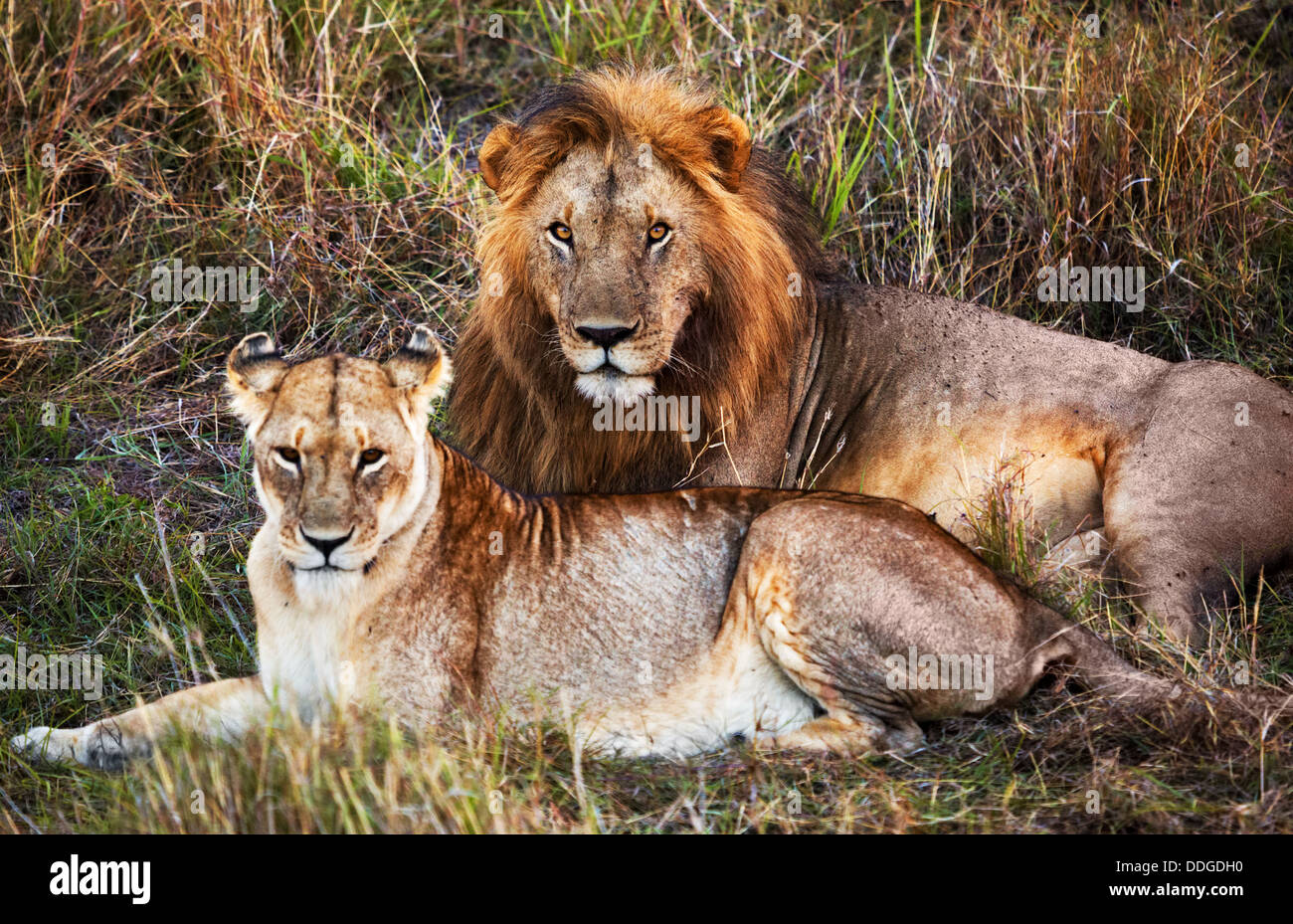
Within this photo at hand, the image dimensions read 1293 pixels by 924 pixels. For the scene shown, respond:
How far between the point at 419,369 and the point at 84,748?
1400mm

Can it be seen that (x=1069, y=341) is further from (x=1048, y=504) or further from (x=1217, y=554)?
(x=1217, y=554)

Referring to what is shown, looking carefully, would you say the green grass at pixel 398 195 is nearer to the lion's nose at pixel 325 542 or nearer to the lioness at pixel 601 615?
the lioness at pixel 601 615

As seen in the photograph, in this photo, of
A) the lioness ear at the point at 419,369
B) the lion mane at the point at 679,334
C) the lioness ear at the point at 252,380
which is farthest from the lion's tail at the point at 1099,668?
the lioness ear at the point at 252,380

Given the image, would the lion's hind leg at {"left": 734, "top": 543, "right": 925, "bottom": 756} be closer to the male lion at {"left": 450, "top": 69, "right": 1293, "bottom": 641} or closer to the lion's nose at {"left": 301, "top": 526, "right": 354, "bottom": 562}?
the male lion at {"left": 450, "top": 69, "right": 1293, "bottom": 641}

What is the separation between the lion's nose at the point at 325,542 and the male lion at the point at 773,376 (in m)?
1.19

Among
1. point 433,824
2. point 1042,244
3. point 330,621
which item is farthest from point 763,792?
point 1042,244

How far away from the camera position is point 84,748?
171 inches

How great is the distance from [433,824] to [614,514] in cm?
119

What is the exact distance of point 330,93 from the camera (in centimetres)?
738

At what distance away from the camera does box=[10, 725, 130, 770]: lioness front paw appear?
4340 millimetres

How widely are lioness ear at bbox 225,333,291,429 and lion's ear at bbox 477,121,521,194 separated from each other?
4.48ft

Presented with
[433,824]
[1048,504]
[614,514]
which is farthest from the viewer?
[1048,504]

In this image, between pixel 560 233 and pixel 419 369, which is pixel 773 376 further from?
pixel 419 369

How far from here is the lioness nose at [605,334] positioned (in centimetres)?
476
